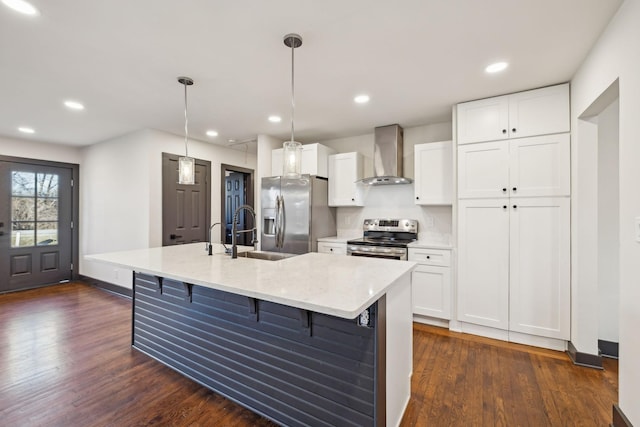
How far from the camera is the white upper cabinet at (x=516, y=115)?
2.62 m

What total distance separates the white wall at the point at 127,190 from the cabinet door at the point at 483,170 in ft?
12.5

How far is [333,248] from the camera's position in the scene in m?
3.92

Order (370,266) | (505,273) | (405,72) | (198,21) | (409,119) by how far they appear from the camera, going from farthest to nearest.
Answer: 1. (409,119)
2. (505,273)
3. (405,72)
4. (370,266)
5. (198,21)

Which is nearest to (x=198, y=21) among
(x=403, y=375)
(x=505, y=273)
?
(x=403, y=375)

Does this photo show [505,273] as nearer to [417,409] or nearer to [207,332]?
[417,409]

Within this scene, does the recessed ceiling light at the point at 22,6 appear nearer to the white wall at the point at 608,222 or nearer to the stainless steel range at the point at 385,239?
the stainless steel range at the point at 385,239

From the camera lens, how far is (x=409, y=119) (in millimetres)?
3668

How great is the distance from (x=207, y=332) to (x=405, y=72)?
8.57 ft

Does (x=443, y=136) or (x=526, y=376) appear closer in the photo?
(x=526, y=376)

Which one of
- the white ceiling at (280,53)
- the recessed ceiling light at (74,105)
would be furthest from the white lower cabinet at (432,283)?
the recessed ceiling light at (74,105)

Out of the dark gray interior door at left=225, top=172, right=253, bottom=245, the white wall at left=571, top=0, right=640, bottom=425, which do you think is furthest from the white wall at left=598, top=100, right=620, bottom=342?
the dark gray interior door at left=225, top=172, right=253, bottom=245

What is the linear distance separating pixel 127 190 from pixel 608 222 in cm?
573

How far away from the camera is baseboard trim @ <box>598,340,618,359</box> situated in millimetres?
2518

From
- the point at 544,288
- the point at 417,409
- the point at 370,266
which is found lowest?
the point at 417,409
